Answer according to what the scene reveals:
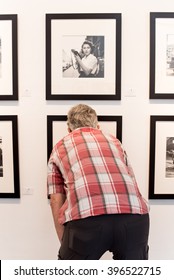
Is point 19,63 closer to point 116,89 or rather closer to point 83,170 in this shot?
point 116,89

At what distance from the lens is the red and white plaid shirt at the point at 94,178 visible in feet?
4.04

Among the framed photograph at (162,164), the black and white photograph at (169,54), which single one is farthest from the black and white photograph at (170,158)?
the black and white photograph at (169,54)

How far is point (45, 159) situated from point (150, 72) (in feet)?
2.90

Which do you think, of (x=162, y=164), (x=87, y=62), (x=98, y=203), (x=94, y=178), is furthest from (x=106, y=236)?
(x=87, y=62)

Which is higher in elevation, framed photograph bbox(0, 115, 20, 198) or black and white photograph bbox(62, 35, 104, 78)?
black and white photograph bbox(62, 35, 104, 78)

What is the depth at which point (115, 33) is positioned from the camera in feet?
5.83

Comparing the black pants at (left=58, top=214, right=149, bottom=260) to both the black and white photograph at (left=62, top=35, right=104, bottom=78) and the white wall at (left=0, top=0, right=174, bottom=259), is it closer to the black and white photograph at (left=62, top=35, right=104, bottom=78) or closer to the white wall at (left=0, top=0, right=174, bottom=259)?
the white wall at (left=0, top=0, right=174, bottom=259)

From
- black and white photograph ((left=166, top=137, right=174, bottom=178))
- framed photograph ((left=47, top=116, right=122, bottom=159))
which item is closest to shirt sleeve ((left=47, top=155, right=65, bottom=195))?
framed photograph ((left=47, top=116, right=122, bottom=159))

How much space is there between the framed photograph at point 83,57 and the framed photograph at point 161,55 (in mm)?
216

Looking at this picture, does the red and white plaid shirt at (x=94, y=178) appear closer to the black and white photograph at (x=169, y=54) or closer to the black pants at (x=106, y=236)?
the black pants at (x=106, y=236)

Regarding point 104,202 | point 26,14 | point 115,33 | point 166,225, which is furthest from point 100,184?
point 26,14

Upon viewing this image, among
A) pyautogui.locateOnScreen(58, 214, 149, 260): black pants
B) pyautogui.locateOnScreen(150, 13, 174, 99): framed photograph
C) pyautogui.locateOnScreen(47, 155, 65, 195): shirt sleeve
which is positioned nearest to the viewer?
pyautogui.locateOnScreen(58, 214, 149, 260): black pants

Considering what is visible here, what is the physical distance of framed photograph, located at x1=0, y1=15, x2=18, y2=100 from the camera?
1800mm

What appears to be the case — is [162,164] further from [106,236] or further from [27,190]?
[27,190]
